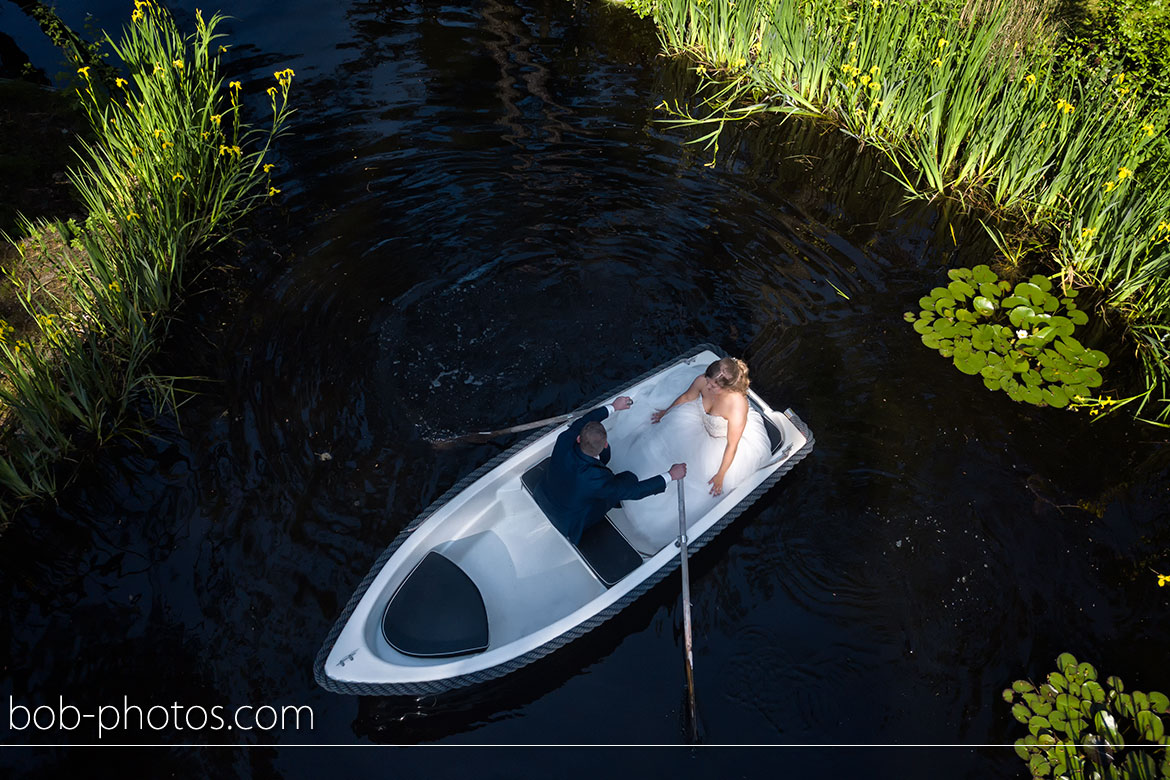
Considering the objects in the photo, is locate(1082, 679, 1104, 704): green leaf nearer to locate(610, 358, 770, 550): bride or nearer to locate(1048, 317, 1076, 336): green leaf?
locate(610, 358, 770, 550): bride

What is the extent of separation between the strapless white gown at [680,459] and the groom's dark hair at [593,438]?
0.77 metres

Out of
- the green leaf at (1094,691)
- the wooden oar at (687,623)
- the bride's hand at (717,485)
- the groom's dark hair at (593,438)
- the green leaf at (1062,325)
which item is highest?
the groom's dark hair at (593,438)

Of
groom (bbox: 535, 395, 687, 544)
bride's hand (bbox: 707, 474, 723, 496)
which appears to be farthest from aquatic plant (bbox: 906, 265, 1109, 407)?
groom (bbox: 535, 395, 687, 544)

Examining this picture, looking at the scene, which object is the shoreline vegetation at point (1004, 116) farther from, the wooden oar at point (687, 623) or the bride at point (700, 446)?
the wooden oar at point (687, 623)

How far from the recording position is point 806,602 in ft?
17.2

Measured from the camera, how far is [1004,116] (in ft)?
24.1

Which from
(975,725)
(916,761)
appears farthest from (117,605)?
(975,725)

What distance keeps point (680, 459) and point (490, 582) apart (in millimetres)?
1633

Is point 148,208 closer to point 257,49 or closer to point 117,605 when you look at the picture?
point 117,605

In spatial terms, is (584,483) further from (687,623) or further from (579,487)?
(687,623)

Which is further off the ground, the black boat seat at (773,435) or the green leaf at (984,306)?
the green leaf at (984,306)

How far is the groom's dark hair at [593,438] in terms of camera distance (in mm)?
4652

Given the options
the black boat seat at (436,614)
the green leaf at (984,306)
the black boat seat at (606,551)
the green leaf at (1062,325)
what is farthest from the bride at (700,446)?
the green leaf at (1062,325)

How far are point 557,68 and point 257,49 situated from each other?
156 inches
